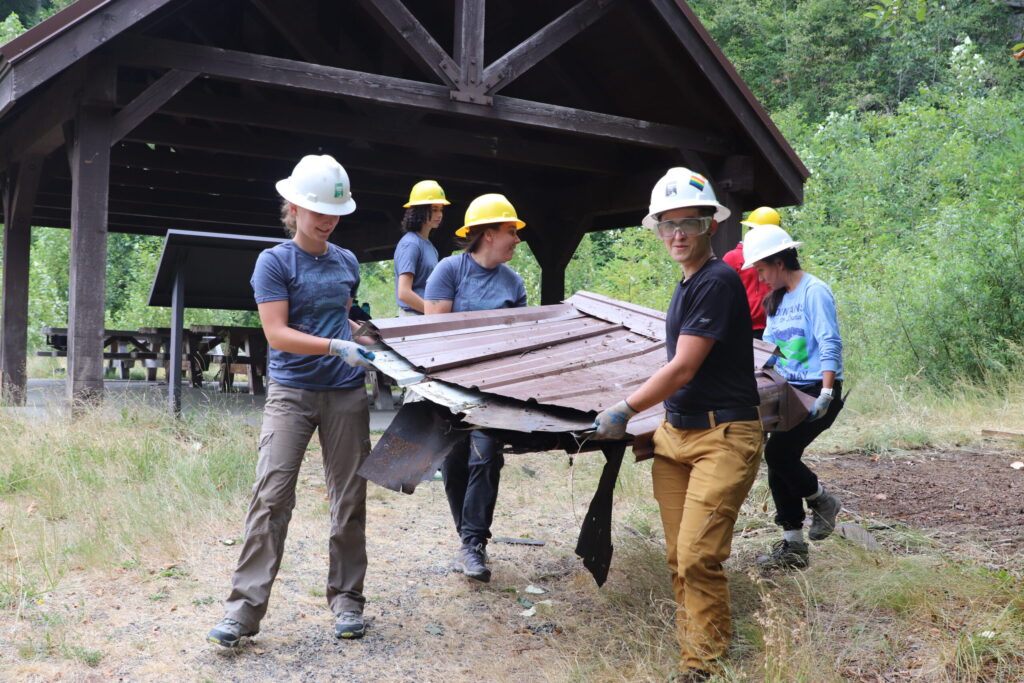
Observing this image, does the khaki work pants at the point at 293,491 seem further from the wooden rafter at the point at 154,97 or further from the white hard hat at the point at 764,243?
the wooden rafter at the point at 154,97

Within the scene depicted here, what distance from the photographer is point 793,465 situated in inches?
175

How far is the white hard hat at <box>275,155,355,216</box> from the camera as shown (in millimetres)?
3646

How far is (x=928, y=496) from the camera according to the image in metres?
6.08

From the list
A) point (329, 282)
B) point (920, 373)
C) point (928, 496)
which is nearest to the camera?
point (329, 282)

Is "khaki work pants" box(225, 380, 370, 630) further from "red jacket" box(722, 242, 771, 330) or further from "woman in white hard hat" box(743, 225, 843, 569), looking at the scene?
"red jacket" box(722, 242, 771, 330)

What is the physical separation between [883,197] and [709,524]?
19.6 metres

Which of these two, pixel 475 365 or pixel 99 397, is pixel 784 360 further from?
pixel 99 397

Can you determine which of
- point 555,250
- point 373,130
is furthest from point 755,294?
point 555,250

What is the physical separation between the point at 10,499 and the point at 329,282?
10.3ft

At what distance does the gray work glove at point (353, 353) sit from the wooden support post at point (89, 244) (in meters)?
4.05

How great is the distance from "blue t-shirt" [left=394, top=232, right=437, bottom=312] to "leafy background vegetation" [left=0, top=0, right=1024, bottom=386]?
279 centimetres

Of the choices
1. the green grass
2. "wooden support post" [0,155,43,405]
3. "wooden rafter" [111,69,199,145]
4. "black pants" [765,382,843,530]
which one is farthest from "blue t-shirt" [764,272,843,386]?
"wooden support post" [0,155,43,405]

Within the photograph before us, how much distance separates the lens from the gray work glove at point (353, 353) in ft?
11.3

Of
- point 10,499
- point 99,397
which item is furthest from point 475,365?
point 99,397
